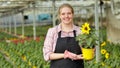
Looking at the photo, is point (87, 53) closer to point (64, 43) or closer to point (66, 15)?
point (64, 43)

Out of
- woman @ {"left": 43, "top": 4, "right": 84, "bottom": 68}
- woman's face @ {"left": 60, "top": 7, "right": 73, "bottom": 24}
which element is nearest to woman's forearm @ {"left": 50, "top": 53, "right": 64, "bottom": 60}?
woman @ {"left": 43, "top": 4, "right": 84, "bottom": 68}

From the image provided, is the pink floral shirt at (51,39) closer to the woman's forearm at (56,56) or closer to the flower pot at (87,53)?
the woman's forearm at (56,56)

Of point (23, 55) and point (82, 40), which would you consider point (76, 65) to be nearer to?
point (82, 40)

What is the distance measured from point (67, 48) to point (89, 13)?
104 feet

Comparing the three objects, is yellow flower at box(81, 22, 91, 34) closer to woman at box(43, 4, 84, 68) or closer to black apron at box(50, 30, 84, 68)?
woman at box(43, 4, 84, 68)

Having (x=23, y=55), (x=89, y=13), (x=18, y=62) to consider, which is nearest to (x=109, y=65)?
(x=18, y=62)

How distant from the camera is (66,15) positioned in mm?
4074

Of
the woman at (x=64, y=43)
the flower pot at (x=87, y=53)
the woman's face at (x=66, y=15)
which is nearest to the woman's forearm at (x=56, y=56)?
the woman at (x=64, y=43)

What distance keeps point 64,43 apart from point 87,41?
261 mm

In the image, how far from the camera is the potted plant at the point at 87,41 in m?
4.11

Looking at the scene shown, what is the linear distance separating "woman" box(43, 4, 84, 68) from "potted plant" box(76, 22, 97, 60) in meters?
0.06

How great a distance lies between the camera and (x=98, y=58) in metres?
7.93

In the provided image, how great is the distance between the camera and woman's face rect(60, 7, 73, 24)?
4.07m

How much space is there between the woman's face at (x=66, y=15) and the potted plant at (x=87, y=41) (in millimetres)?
203
